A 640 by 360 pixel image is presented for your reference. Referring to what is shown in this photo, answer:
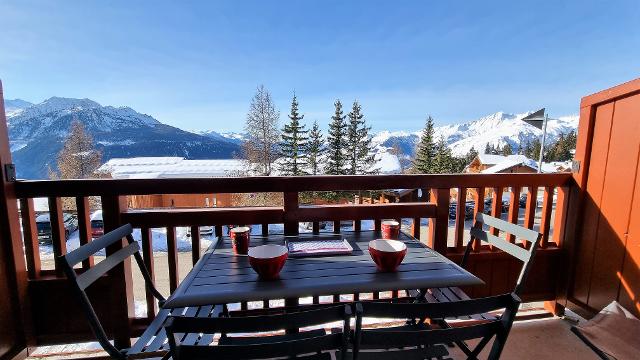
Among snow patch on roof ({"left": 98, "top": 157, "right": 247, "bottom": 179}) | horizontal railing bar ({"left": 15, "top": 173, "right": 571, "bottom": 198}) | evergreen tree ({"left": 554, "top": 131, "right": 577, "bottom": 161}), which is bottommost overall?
snow patch on roof ({"left": 98, "top": 157, "right": 247, "bottom": 179})

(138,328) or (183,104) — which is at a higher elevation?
(183,104)

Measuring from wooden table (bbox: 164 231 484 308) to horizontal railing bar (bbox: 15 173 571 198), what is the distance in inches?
18.3

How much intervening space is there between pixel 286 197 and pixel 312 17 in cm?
770

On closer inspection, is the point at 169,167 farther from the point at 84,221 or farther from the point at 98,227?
the point at 84,221

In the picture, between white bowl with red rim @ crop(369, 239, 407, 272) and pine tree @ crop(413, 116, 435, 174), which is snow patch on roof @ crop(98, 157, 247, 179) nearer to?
pine tree @ crop(413, 116, 435, 174)

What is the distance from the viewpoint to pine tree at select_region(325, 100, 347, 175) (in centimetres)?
2400

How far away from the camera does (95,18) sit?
4625mm

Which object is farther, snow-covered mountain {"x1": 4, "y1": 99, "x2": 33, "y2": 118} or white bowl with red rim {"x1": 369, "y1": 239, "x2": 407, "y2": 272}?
snow-covered mountain {"x1": 4, "y1": 99, "x2": 33, "y2": 118}

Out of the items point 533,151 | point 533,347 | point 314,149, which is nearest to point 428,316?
point 533,347

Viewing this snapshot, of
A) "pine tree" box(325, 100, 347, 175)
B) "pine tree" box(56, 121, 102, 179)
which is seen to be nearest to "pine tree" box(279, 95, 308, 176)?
"pine tree" box(325, 100, 347, 175)

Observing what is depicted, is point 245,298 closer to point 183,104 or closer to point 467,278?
point 467,278

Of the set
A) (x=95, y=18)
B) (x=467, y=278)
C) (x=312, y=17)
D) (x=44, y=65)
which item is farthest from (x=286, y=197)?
(x=44, y=65)

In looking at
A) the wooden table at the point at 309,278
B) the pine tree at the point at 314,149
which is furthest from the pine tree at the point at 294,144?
the wooden table at the point at 309,278

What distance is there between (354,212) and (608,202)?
157 centimetres
